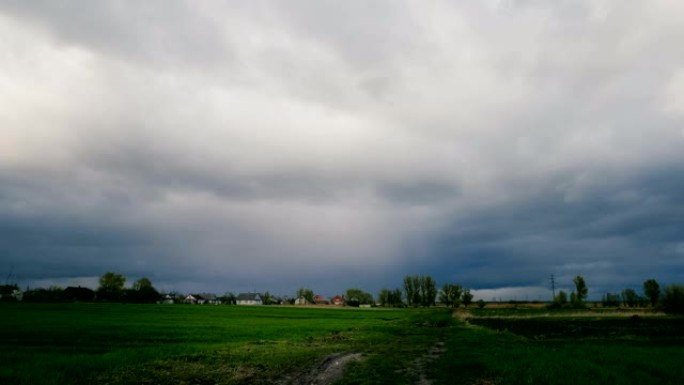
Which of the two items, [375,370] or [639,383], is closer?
[639,383]

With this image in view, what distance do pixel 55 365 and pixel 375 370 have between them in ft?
58.7

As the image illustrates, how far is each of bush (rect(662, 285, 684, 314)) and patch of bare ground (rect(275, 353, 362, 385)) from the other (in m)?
131

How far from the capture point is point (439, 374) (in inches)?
996

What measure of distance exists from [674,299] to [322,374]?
138 m

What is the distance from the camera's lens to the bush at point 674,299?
414ft

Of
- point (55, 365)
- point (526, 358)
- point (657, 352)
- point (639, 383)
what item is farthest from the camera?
point (657, 352)

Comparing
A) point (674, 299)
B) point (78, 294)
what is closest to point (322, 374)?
point (674, 299)

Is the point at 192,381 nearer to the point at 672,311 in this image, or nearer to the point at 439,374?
the point at 439,374

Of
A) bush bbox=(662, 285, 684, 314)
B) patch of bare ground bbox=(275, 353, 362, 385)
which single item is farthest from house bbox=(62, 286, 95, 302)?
bush bbox=(662, 285, 684, 314)

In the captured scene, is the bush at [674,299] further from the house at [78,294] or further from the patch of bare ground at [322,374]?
the house at [78,294]

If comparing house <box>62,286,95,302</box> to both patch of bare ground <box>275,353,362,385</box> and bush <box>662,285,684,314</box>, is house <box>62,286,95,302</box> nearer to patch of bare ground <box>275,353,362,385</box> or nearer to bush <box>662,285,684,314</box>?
patch of bare ground <box>275,353,362,385</box>

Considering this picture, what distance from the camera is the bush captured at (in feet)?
414

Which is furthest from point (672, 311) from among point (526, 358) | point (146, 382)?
point (146, 382)

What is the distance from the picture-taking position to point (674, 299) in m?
128
